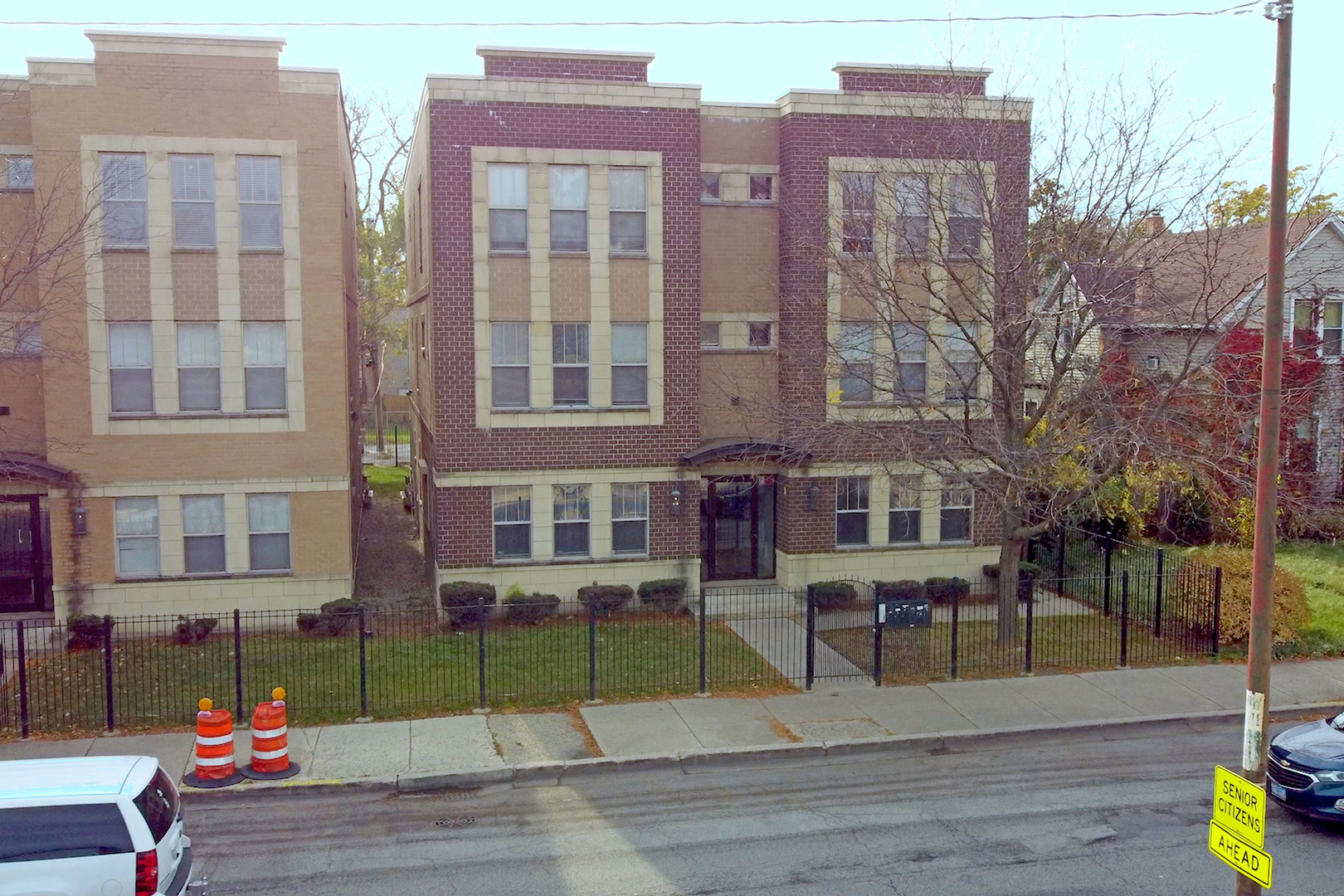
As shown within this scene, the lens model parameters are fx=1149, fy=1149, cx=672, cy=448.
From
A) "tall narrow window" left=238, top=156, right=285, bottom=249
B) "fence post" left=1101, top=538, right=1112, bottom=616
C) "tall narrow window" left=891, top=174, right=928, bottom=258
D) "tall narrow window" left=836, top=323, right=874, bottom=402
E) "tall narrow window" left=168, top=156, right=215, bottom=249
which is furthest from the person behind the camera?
"tall narrow window" left=836, top=323, right=874, bottom=402

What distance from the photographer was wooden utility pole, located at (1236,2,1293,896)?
9.26 m

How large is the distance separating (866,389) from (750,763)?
10.8 m

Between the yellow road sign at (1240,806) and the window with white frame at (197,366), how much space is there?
17879mm

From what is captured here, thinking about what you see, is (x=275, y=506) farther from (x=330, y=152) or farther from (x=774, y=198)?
(x=774, y=198)

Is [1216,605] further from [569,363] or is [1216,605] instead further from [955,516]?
[569,363]

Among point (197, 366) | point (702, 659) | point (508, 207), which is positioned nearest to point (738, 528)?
point (702, 659)

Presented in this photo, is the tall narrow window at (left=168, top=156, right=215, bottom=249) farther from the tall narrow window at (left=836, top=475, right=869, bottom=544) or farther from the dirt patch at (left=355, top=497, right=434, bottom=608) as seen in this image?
the tall narrow window at (left=836, top=475, right=869, bottom=544)

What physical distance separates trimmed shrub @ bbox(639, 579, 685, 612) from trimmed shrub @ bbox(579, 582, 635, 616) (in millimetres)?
289

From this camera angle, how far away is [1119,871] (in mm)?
11008

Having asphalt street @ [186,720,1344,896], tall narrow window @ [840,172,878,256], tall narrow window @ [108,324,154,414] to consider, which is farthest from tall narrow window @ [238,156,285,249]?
asphalt street @ [186,720,1344,896]

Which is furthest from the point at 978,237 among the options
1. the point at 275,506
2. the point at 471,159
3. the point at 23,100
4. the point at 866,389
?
the point at 23,100

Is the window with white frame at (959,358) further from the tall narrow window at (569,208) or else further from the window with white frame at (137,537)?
the window with white frame at (137,537)

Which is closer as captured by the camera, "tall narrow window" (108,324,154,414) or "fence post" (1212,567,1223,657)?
"fence post" (1212,567,1223,657)

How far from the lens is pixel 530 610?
21.2 m
